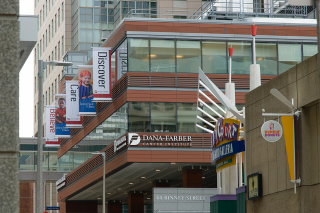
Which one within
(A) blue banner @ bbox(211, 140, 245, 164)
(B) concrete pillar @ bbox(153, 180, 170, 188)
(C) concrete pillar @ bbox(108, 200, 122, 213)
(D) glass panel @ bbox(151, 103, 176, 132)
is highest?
(D) glass panel @ bbox(151, 103, 176, 132)

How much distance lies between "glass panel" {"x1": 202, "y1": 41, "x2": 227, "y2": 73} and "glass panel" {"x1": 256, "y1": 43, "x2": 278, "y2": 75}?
2.59 meters

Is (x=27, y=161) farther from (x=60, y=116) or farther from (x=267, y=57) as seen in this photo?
(x=267, y=57)

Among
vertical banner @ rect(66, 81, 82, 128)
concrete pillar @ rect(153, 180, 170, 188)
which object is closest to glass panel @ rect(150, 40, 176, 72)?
vertical banner @ rect(66, 81, 82, 128)

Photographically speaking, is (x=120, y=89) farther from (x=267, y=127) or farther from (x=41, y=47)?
(x=41, y=47)

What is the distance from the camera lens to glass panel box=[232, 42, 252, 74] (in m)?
46.2

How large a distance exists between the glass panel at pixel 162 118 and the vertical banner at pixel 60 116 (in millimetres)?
15735

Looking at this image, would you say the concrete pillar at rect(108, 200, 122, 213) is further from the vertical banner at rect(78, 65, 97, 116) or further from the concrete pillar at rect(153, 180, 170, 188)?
the vertical banner at rect(78, 65, 97, 116)

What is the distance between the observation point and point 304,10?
54.2m

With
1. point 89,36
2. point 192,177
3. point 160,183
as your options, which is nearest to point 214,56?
point 192,177

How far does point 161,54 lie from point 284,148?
25401 mm

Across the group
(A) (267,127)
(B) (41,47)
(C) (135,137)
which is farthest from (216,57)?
(B) (41,47)

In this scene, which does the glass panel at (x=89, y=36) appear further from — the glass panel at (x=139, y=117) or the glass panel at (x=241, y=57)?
the glass panel at (x=139, y=117)

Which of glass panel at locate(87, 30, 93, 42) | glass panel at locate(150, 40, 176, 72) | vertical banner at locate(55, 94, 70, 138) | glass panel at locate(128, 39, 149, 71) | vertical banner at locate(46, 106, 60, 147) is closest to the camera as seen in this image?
glass panel at locate(128, 39, 149, 71)

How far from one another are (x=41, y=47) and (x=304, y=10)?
69893mm
